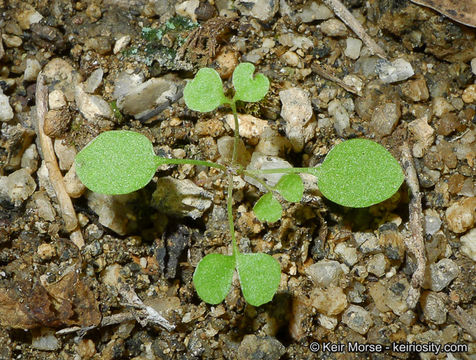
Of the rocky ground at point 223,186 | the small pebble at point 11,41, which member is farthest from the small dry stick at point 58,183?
the small pebble at point 11,41

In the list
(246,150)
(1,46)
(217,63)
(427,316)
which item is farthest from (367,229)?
(1,46)

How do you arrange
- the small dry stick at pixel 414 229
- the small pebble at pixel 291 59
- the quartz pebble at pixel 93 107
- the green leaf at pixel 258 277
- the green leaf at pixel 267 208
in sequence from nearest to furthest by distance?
the green leaf at pixel 258 277 < the green leaf at pixel 267 208 < the small dry stick at pixel 414 229 < the quartz pebble at pixel 93 107 < the small pebble at pixel 291 59

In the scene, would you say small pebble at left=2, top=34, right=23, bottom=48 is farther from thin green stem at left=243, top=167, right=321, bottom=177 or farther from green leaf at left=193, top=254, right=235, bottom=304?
green leaf at left=193, top=254, right=235, bottom=304

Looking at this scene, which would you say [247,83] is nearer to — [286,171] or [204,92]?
[204,92]

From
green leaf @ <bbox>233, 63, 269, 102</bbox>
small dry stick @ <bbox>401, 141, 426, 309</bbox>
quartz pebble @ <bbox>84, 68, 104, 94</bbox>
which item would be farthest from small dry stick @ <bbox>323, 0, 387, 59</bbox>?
quartz pebble @ <bbox>84, 68, 104, 94</bbox>

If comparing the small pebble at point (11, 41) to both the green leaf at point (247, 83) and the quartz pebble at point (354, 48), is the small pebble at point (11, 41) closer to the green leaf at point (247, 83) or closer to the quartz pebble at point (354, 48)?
the green leaf at point (247, 83)
